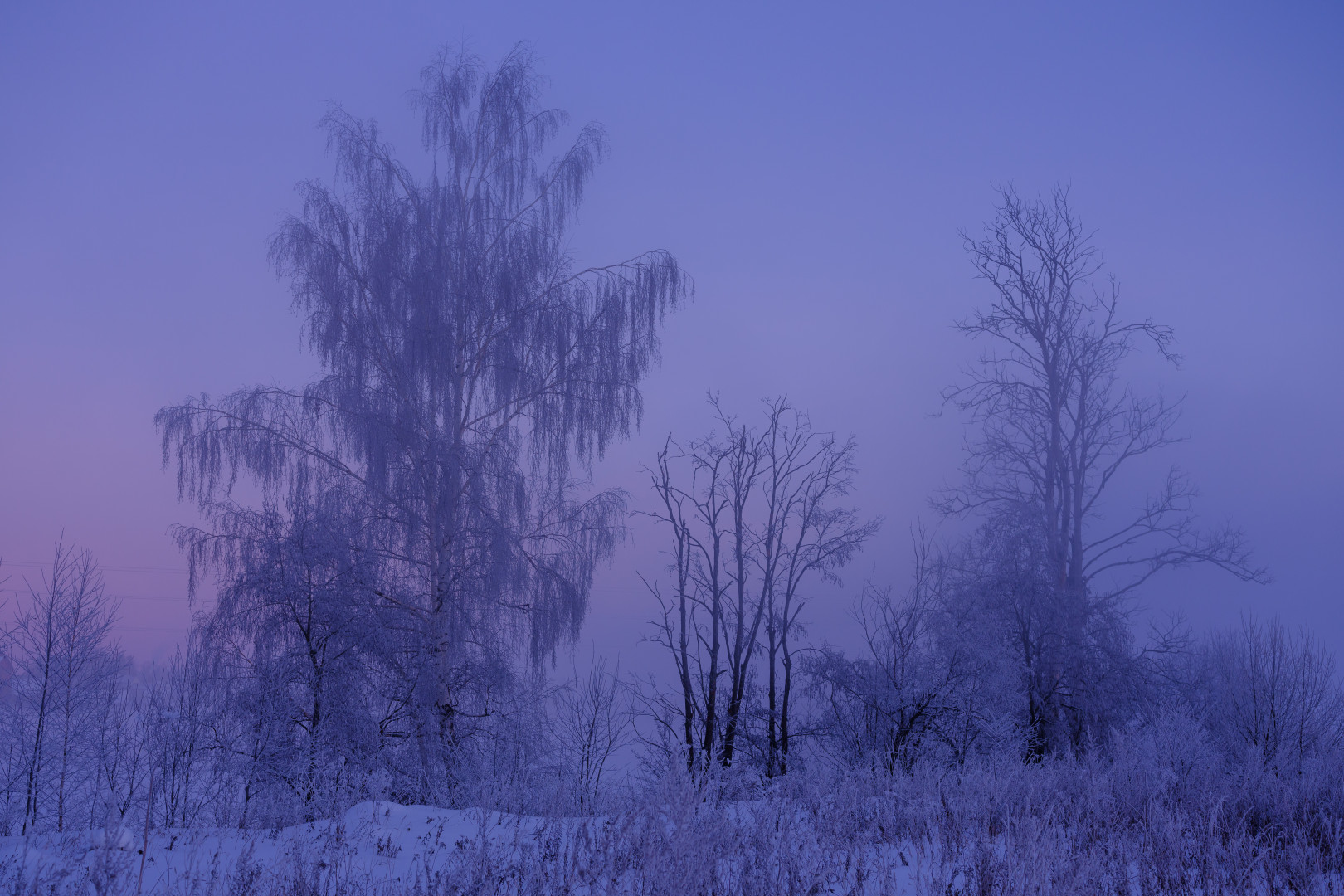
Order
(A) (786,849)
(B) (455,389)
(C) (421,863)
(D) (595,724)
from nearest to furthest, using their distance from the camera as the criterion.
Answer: (A) (786,849), (C) (421,863), (B) (455,389), (D) (595,724)

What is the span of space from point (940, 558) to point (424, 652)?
976 centimetres

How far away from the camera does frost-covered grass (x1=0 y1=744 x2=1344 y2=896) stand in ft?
15.4

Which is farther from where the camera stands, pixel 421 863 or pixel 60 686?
pixel 60 686

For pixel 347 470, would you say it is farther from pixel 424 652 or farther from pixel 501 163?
pixel 501 163

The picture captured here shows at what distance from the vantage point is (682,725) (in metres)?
13.4

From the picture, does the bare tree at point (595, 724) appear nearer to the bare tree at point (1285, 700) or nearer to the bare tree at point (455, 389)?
the bare tree at point (455, 389)

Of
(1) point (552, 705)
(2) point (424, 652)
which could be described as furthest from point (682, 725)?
(2) point (424, 652)

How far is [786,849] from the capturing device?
16.2 feet

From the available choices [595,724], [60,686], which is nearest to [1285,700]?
[595,724]

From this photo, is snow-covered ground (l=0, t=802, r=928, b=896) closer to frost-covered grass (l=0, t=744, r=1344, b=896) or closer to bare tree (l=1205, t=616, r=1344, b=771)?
frost-covered grass (l=0, t=744, r=1344, b=896)

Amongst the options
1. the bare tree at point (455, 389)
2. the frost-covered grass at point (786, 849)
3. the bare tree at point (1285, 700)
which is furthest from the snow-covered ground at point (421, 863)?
the bare tree at point (1285, 700)

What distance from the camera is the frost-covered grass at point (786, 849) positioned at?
15.4 ft

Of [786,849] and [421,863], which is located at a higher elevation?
[786,849]

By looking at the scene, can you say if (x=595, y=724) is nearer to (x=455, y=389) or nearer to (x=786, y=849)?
(x=455, y=389)
